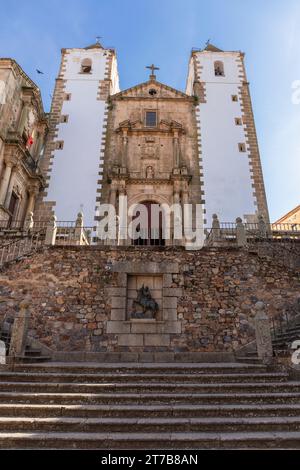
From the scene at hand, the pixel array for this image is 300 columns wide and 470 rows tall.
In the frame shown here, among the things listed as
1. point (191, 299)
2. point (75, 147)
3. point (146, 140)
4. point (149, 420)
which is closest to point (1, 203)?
point (75, 147)

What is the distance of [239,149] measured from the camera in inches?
723

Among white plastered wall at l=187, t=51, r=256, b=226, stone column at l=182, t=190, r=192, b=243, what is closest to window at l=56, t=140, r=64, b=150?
stone column at l=182, t=190, r=192, b=243

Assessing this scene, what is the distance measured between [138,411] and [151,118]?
17699 millimetres

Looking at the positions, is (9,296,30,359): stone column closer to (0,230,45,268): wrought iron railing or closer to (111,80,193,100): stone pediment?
(0,230,45,268): wrought iron railing

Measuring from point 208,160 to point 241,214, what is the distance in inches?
148

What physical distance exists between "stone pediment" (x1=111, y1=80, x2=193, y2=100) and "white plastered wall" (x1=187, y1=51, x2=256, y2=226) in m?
1.94

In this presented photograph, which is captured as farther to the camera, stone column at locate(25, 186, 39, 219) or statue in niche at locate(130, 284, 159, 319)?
stone column at locate(25, 186, 39, 219)

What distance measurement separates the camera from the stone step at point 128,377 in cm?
587

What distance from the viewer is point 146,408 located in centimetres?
474

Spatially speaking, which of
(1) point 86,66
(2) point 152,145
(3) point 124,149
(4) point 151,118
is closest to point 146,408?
(3) point 124,149

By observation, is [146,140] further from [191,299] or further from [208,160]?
[191,299]

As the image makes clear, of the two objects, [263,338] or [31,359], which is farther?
[31,359]

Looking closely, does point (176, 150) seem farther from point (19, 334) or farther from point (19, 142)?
point (19, 334)

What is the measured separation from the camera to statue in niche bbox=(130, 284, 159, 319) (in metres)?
9.34
